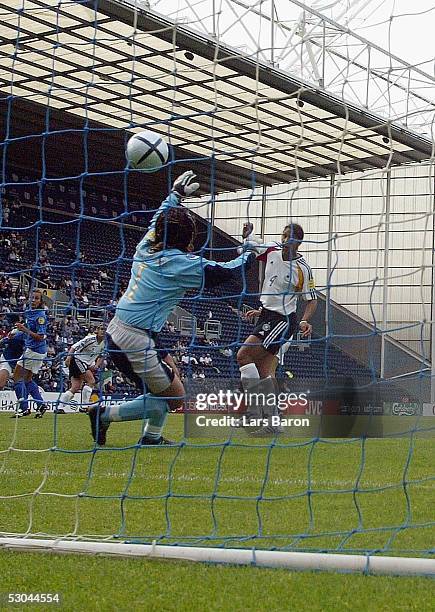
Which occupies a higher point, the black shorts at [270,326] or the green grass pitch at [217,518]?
the black shorts at [270,326]

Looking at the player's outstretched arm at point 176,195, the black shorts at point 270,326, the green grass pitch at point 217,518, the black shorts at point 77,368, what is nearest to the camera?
the green grass pitch at point 217,518

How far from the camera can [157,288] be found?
711 centimetres

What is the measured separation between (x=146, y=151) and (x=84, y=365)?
9001 mm

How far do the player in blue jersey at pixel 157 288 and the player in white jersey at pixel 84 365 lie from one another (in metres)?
6.02

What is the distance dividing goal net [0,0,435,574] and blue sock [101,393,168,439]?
0.74ft

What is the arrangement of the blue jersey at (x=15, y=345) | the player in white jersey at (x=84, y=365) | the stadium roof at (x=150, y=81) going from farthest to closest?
the stadium roof at (x=150, y=81), the player in white jersey at (x=84, y=365), the blue jersey at (x=15, y=345)

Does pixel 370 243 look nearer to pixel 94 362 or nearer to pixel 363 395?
pixel 363 395

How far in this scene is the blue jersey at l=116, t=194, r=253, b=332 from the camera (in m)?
6.65

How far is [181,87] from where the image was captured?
2497 centimetres

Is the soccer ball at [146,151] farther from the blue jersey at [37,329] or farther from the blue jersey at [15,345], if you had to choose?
the blue jersey at [15,345]

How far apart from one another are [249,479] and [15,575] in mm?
3231

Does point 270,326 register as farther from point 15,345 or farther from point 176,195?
point 15,345

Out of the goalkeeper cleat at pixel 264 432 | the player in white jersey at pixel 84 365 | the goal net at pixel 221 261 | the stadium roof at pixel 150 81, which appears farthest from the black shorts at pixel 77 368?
the stadium roof at pixel 150 81

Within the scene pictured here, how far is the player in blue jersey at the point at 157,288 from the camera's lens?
670 centimetres
